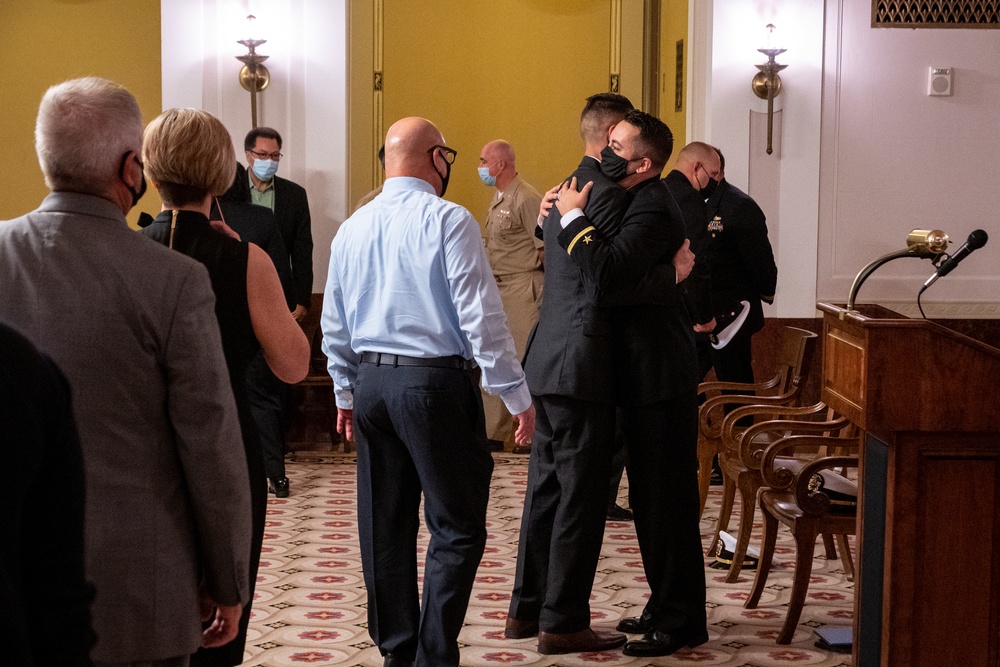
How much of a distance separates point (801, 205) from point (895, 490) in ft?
13.7

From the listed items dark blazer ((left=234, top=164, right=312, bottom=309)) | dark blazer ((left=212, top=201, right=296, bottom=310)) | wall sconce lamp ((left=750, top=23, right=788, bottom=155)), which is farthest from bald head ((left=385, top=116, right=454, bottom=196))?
wall sconce lamp ((left=750, top=23, right=788, bottom=155))

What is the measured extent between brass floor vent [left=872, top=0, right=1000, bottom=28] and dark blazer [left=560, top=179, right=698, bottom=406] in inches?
154

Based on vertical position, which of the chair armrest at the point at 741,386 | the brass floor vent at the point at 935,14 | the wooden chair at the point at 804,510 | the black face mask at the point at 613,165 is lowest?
the wooden chair at the point at 804,510

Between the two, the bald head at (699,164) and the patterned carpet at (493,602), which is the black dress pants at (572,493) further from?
the bald head at (699,164)

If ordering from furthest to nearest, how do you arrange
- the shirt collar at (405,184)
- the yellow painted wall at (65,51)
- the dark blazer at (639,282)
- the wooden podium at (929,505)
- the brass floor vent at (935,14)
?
1. the yellow painted wall at (65,51)
2. the brass floor vent at (935,14)
3. the dark blazer at (639,282)
4. the shirt collar at (405,184)
5. the wooden podium at (929,505)

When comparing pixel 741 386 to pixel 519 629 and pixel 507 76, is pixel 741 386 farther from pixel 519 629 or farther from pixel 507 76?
pixel 507 76

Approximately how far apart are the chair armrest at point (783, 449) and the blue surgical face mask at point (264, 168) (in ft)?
11.4

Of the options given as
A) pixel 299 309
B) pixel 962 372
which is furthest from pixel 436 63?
pixel 962 372

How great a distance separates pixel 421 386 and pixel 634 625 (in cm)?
127

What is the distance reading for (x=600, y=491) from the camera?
367 cm

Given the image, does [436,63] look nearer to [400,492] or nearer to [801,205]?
[801,205]

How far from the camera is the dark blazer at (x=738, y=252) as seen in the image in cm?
604

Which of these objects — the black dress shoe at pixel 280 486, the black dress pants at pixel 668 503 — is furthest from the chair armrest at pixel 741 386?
the black dress shoe at pixel 280 486

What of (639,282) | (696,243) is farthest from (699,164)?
(639,282)
